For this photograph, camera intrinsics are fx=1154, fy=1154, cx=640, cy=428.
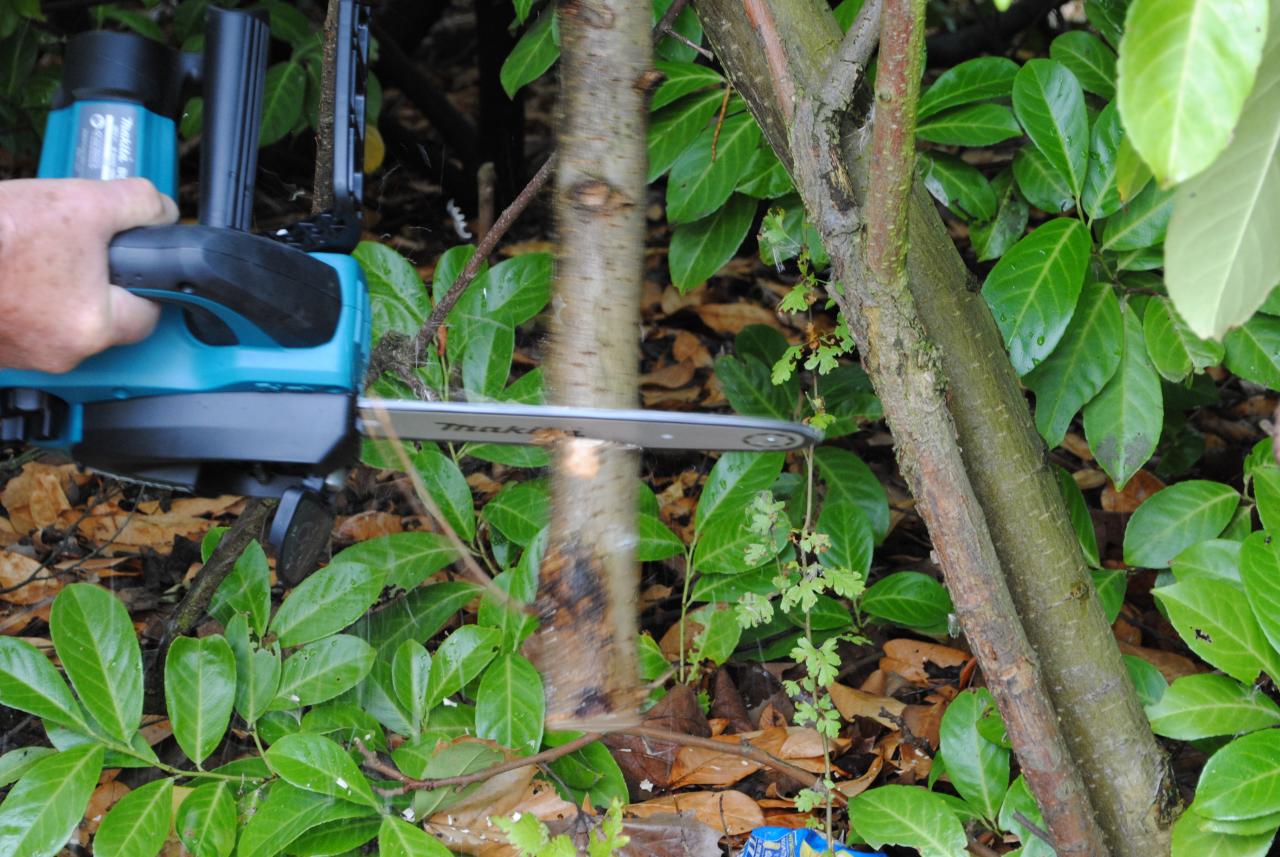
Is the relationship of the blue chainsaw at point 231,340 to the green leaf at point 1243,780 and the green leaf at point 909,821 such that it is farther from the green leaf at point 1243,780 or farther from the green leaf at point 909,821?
the green leaf at point 1243,780

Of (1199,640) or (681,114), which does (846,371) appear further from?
(1199,640)

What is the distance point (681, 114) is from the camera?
181 cm

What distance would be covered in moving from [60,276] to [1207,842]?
1.44m

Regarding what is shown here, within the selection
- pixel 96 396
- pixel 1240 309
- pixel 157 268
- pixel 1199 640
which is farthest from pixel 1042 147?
pixel 96 396

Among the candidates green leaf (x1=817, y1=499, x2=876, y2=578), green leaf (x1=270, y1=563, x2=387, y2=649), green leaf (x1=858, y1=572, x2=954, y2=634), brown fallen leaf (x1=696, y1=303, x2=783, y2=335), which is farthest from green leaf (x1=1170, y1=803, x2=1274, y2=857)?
brown fallen leaf (x1=696, y1=303, x2=783, y2=335)

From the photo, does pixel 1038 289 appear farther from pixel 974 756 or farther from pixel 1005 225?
pixel 974 756

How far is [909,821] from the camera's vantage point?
1.48 meters

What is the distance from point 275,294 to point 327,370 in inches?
4.7

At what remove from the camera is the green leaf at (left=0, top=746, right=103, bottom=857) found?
151cm

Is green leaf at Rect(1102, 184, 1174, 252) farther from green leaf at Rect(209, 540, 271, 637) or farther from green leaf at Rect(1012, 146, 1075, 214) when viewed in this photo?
green leaf at Rect(209, 540, 271, 637)

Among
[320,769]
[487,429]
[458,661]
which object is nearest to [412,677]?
[458,661]

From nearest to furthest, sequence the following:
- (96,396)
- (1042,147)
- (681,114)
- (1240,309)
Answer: (1240,309)
(96,396)
(1042,147)
(681,114)

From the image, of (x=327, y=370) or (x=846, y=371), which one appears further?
(x=846, y=371)

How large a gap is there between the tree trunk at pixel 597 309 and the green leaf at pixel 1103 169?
0.73m
